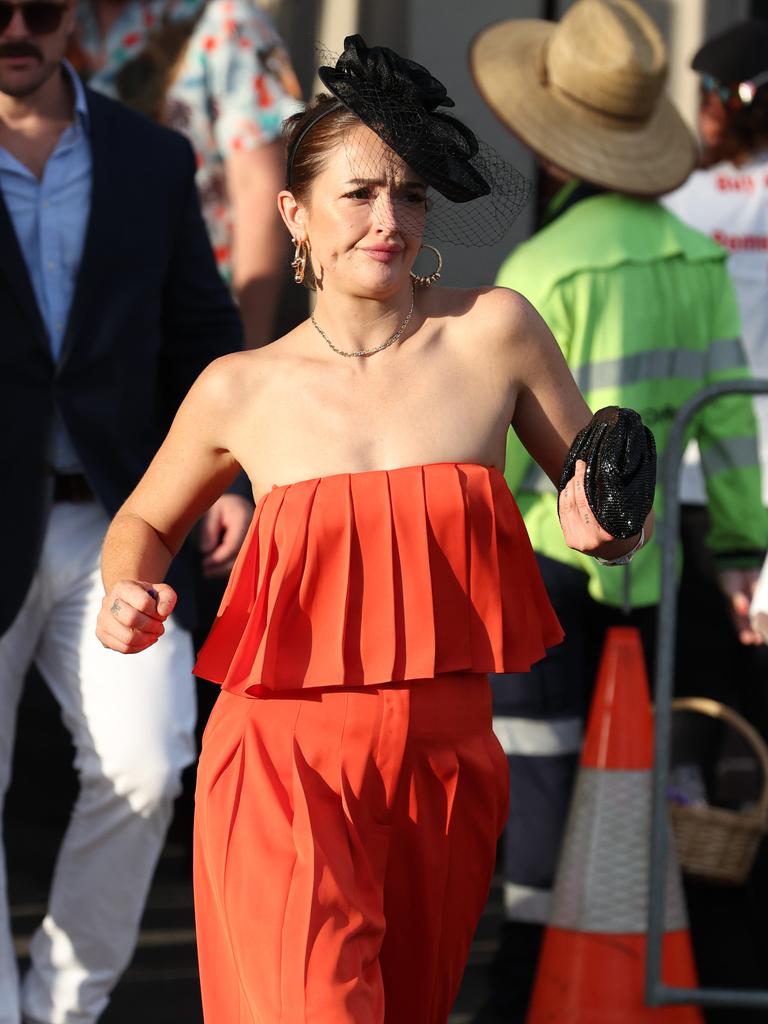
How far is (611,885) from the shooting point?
449 cm

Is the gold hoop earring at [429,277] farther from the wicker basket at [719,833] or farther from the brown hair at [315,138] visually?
the wicker basket at [719,833]

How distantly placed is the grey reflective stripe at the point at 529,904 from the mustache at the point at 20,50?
2282mm

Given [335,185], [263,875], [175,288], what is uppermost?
[335,185]

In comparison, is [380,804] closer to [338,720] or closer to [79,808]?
[338,720]

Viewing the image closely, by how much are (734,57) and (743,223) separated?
1.61 ft

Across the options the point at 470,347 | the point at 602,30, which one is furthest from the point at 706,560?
the point at 470,347

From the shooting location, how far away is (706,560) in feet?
18.5

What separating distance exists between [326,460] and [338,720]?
15.2 inches

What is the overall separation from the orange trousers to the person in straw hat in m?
1.72

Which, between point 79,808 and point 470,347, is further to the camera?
point 79,808

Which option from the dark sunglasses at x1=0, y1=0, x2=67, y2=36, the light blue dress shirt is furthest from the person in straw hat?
the dark sunglasses at x1=0, y1=0, x2=67, y2=36

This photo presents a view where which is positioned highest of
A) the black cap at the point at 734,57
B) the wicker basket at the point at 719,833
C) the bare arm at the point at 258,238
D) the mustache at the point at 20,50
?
the mustache at the point at 20,50

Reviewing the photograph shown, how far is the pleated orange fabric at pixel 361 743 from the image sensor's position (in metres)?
2.78

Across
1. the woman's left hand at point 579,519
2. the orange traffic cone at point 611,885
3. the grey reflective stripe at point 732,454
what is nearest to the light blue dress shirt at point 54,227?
the orange traffic cone at point 611,885
